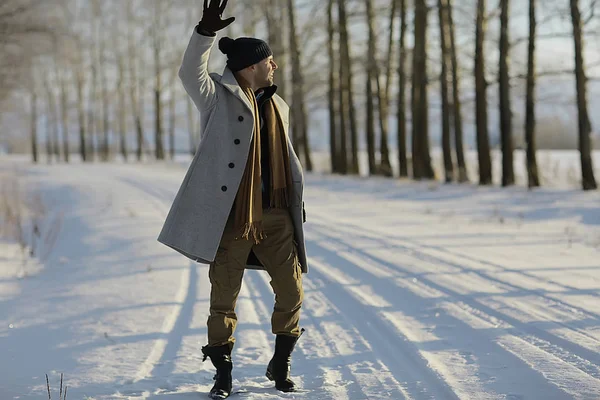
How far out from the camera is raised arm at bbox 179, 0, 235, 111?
138 inches

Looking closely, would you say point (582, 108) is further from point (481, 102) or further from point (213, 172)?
point (213, 172)

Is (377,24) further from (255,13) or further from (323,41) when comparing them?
(255,13)

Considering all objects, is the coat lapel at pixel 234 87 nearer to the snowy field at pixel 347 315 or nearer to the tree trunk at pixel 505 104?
the snowy field at pixel 347 315

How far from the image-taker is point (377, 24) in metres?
25.2

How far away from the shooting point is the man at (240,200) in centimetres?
377

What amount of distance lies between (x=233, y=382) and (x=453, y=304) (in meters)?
2.49

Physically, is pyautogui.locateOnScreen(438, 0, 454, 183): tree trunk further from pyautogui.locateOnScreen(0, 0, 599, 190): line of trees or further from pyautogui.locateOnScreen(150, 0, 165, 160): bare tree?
pyautogui.locateOnScreen(150, 0, 165, 160): bare tree

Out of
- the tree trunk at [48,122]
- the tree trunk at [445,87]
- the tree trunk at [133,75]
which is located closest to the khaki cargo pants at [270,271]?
the tree trunk at [445,87]

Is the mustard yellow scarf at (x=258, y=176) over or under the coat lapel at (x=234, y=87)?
under

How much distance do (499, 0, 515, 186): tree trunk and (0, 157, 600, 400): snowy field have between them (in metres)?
6.99

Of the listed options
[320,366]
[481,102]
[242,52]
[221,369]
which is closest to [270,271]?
[221,369]

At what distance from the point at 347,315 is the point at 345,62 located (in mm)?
20888

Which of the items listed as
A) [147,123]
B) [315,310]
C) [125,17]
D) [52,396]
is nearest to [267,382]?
[52,396]

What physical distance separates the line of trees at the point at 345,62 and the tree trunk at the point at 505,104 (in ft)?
0.09
